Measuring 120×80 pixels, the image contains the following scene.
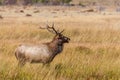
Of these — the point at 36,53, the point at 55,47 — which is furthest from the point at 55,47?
the point at 36,53

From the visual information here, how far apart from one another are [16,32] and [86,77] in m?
12.0

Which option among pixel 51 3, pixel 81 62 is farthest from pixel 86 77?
pixel 51 3

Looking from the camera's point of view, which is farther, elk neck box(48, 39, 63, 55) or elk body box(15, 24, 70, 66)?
elk neck box(48, 39, 63, 55)

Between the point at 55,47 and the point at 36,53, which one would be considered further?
the point at 55,47

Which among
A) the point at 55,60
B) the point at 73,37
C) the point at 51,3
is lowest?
the point at 51,3

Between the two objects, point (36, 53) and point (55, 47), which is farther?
point (55, 47)

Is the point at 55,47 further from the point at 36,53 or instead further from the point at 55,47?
the point at 36,53

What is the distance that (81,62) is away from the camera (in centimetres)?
1119

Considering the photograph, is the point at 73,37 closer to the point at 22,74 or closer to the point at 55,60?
the point at 55,60

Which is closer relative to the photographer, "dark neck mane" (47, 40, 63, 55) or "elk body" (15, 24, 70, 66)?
"elk body" (15, 24, 70, 66)

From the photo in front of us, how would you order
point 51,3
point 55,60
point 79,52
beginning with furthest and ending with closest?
point 51,3 → point 79,52 → point 55,60

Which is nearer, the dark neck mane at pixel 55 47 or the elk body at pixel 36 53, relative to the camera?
the elk body at pixel 36 53

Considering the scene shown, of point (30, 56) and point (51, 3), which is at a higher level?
point (30, 56)

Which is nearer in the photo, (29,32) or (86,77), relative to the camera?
(86,77)
